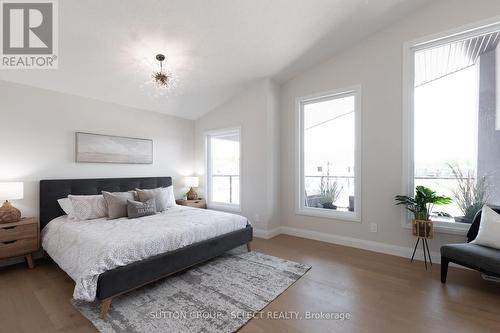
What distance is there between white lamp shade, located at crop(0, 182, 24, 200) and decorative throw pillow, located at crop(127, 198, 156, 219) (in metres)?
1.17

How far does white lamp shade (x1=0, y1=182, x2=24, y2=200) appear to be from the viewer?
8.69ft

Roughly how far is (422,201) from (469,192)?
2.15 feet

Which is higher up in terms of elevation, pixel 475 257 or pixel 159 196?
pixel 159 196

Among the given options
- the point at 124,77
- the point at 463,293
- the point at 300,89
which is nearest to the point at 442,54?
the point at 300,89

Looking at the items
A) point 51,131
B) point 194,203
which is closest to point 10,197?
point 51,131

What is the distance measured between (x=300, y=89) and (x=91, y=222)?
379 cm

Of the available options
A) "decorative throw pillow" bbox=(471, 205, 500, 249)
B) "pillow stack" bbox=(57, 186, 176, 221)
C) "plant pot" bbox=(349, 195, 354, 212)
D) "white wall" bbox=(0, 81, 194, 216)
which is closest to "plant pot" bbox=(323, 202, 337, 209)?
"plant pot" bbox=(349, 195, 354, 212)

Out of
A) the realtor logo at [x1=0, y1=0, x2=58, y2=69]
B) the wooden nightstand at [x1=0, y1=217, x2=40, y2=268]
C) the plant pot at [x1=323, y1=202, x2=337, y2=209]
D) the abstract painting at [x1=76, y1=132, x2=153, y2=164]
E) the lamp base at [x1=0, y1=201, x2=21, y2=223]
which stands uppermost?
the realtor logo at [x1=0, y1=0, x2=58, y2=69]

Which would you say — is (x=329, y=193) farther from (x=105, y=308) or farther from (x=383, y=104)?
(x=105, y=308)

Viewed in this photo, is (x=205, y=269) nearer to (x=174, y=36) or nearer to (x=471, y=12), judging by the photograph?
(x=174, y=36)

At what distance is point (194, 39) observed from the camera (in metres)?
2.98

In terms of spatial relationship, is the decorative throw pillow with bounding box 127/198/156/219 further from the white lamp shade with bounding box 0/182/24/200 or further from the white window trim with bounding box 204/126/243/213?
the white window trim with bounding box 204/126/243/213

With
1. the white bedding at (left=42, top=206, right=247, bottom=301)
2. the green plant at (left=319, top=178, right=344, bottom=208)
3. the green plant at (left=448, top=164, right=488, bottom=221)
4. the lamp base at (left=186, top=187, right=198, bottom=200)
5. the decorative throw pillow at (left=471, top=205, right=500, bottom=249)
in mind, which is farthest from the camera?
the lamp base at (left=186, top=187, right=198, bottom=200)

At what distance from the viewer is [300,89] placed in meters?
4.21
